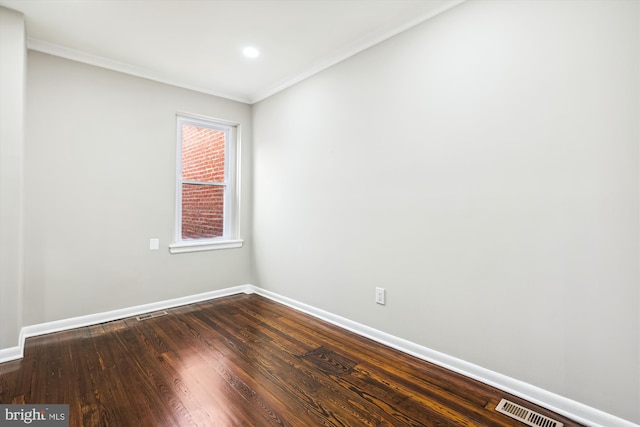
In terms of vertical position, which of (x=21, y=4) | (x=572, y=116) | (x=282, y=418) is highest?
(x=21, y=4)

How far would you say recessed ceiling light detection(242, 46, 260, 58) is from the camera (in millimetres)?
2875

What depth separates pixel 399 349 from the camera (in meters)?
2.55

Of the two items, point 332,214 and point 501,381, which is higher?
point 332,214

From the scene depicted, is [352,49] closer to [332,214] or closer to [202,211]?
[332,214]

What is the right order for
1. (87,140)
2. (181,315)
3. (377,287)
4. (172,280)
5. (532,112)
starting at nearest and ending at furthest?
(532,112) < (377,287) < (87,140) < (181,315) < (172,280)

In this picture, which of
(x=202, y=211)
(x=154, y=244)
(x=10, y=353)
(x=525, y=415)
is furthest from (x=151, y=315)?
(x=525, y=415)

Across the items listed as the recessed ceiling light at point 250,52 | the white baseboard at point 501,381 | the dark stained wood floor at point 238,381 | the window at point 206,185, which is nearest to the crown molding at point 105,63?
the window at point 206,185

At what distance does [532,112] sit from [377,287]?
1675 millimetres

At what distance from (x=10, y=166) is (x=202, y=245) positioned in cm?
187

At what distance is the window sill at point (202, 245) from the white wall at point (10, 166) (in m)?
1.37

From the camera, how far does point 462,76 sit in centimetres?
218

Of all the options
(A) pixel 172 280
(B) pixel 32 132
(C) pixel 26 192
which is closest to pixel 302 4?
(B) pixel 32 132

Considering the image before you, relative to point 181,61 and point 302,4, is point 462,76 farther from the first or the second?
point 181,61

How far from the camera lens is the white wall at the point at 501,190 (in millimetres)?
1637
